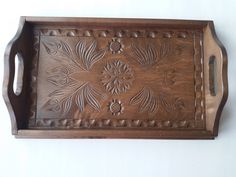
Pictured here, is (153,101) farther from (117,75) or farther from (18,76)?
(18,76)

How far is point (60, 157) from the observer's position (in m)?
0.82

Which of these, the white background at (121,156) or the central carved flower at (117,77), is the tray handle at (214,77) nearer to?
the white background at (121,156)

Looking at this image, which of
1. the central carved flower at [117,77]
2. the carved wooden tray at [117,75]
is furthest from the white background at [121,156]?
the central carved flower at [117,77]

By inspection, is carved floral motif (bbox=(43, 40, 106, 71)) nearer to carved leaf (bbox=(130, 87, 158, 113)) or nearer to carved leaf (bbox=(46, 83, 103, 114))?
carved leaf (bbox=(46, 83, 103, 114))

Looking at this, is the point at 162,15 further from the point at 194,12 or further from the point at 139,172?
the point at 139,172

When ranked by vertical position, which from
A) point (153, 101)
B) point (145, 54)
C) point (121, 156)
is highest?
point (145, 54)

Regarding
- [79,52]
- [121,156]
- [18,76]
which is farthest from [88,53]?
[121,156]

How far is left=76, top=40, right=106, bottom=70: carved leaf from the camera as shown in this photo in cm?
85

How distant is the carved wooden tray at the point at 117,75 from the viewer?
82 cm

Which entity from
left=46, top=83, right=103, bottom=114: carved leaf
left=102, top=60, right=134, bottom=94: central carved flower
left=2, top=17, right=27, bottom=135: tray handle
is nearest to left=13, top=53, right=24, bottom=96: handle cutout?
left=2, top=17, right=27, bottom=135: tray handle

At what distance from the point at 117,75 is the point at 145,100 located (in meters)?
0.13

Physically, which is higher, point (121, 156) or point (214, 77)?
point (214, 77)

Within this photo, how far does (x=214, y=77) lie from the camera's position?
84 cm

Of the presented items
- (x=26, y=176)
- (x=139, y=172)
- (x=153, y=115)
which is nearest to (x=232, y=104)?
(x=153, y=115)
